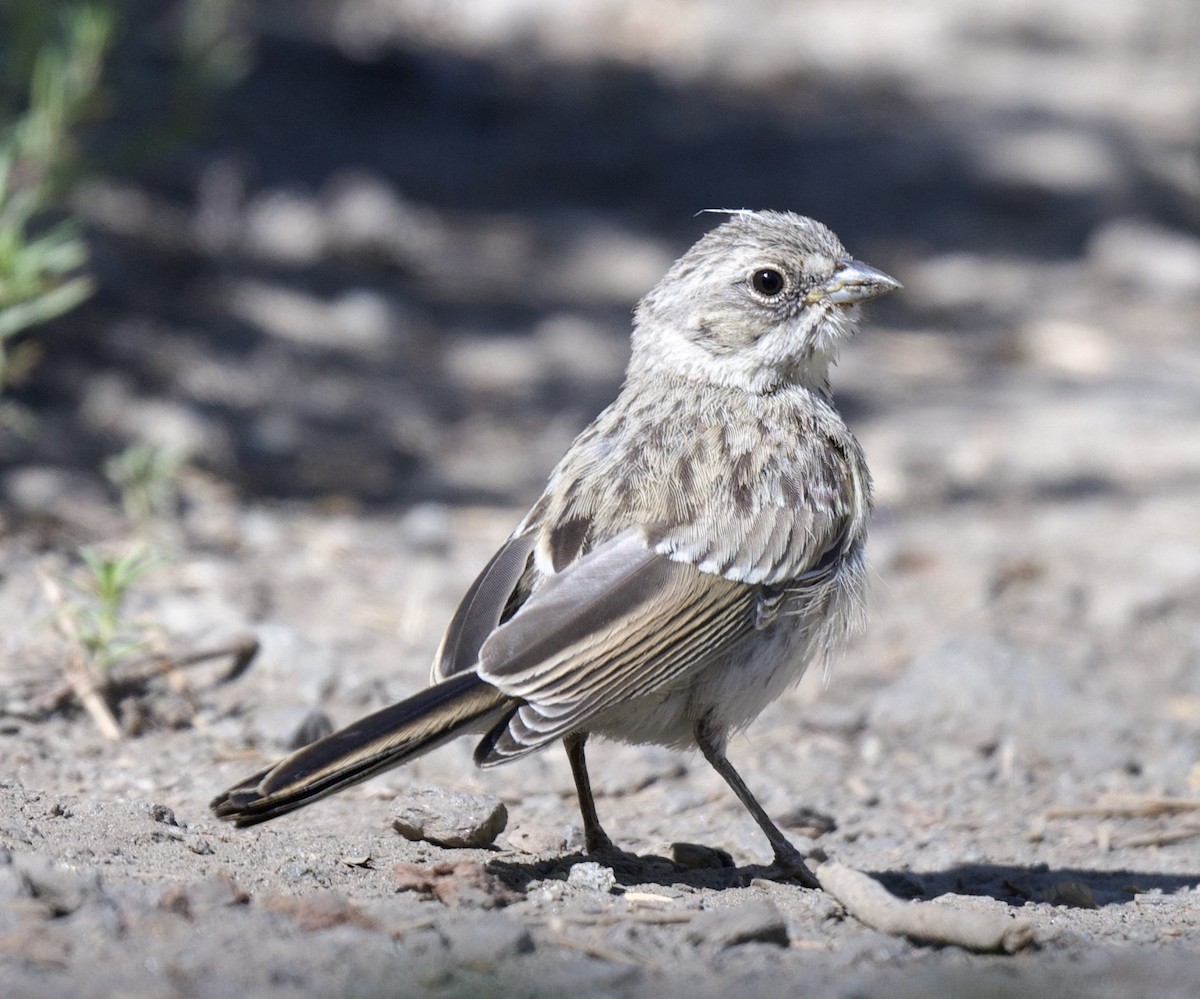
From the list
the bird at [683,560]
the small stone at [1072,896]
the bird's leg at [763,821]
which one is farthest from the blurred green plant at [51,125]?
the small stone at [1072,896]

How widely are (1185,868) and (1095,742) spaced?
1.01 m

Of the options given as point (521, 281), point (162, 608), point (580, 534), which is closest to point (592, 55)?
point (521, 281)

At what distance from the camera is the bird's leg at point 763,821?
462 centimetres

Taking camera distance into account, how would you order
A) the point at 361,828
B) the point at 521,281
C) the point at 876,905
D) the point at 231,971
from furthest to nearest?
the point at 521,281, the point at 361,828, the point at 876,905, the point at 231,971

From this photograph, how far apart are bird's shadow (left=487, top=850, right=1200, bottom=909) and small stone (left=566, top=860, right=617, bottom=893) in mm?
35

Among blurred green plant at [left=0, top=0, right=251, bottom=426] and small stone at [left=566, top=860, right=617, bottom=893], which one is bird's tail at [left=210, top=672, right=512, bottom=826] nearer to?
small stone at [left=566, top=860, right=617, bottom=893]

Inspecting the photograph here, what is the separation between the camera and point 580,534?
461cm

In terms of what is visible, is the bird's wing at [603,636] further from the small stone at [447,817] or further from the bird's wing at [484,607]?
the small stone at [447,817]

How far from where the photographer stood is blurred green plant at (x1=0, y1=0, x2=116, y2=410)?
20.7 ft

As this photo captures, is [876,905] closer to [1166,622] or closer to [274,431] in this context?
[1166,622]

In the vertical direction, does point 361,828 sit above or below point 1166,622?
below

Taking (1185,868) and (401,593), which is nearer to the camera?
(1185,868)

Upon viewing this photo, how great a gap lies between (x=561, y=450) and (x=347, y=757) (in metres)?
4.93

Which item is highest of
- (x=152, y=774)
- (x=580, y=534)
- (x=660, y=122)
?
(x=660, y=122)
